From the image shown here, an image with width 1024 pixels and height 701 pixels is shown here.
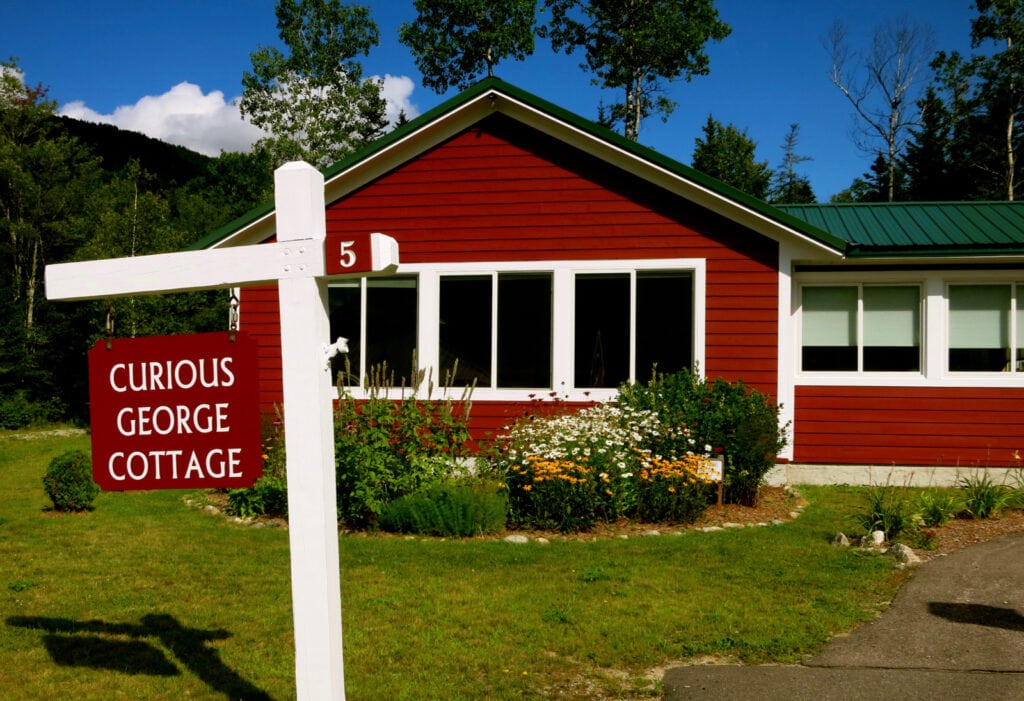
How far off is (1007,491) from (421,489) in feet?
22.6

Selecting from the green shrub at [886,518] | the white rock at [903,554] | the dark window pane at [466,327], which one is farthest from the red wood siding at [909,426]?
the dark window pane at [466,327]

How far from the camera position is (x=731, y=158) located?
45.6 m

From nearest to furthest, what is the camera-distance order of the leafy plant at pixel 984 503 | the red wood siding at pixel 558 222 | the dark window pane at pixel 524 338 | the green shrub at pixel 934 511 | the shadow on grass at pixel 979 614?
the shadow on grass at pixel 979 614, the green shrub at pixel 934 511, the leafy plant at pixel 984 503, the red wood siding at pixel 558 222, the dark window pane at pixel 524 338

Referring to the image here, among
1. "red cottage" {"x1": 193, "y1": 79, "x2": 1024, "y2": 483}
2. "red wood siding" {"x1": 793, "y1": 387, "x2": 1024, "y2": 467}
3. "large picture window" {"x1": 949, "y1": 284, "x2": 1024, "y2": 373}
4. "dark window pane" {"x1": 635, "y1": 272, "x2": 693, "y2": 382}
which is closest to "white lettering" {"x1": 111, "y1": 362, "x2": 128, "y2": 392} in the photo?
"red cottage" {"x1": 193, "y1": 79, "x2": 1024, "y2": 483}

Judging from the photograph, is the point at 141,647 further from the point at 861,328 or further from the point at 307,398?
the point at 861,328

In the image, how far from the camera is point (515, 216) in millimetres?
11320

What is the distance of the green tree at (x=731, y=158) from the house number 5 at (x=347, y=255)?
44076mm

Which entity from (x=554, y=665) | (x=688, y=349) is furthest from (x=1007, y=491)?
(x=554, y=665)

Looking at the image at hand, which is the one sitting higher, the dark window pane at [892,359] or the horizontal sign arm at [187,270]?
the horizontal sign arm at [187,270]

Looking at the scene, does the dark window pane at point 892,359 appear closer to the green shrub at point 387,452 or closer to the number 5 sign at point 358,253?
the green shrub at point 387,452

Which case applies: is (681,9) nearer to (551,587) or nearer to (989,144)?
(989,144)

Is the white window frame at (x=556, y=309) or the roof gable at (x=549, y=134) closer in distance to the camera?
the roof gable at (x=549, y=134)

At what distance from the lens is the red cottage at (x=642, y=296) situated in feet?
36.1

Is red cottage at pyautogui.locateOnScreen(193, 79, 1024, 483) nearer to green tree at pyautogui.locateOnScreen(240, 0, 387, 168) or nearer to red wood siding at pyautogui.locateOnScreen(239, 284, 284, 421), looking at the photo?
red wood siding at pyautogui.locateOnScreen(239, 284, 284, 421)
